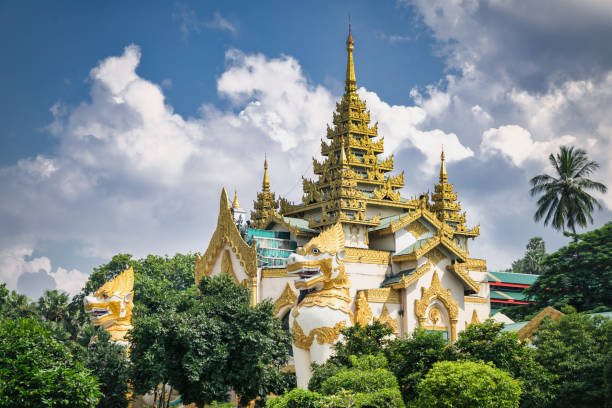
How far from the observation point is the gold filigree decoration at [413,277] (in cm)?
2784

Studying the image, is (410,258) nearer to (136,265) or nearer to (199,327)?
(199,327)

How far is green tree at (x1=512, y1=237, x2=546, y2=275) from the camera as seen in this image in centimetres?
6881

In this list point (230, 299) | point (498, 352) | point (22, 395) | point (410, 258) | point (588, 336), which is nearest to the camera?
point (22, 395)

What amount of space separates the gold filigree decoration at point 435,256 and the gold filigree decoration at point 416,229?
210 centimetres

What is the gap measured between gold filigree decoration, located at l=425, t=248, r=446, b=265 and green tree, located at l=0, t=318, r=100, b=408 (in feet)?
52.7

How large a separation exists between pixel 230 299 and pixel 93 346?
5898mm

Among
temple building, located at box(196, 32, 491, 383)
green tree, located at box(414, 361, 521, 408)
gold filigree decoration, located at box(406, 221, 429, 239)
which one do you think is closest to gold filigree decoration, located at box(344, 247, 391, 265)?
temple building, located at box(196, 32, 491, 383)

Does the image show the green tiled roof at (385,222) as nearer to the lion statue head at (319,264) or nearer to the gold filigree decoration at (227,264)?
the gold filigree decoration at (227,264)

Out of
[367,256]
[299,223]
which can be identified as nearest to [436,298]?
[367,256]

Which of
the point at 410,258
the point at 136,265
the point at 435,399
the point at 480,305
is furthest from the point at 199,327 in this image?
the point at 136,265

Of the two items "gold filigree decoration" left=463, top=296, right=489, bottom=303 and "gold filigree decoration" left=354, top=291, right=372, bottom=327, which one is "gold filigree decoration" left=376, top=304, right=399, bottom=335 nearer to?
"gold filigree decoration" left=354, top=291, right=372, bottom=327

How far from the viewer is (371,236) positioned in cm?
3128

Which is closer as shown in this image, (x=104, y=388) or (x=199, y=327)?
(x=199, y=327)

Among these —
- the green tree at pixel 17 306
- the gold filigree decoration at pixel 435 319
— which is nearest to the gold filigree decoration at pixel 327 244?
the gold filigree decoration at pixel 435 319
